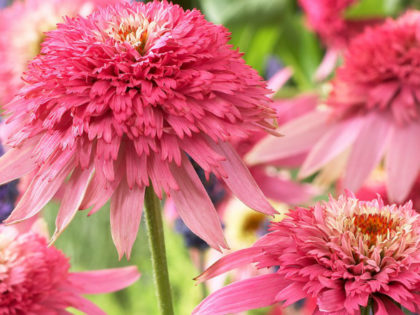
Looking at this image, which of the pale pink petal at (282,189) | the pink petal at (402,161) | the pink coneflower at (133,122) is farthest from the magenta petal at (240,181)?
the pale pink petal at (282,189)

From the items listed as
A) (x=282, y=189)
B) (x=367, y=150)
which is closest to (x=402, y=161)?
(x=367, y=150)

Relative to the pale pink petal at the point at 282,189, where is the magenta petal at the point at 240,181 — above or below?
below

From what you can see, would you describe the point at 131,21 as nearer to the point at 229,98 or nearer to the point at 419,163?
the point at 229,98

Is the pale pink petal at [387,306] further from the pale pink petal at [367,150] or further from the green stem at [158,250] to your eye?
the pale pink petal at [367,150]

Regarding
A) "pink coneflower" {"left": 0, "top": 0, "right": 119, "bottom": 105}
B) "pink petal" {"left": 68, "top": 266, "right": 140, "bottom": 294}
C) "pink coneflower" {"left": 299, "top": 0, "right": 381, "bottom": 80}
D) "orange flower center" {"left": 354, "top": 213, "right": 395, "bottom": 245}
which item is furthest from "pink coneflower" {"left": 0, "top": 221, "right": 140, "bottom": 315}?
"pink coneflower" {"left": 299, "top": 0, "right": 381, "bottom": 80}

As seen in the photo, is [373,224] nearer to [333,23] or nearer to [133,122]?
[133,122]

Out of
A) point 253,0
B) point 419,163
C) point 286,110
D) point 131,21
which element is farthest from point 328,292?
point 253,0
